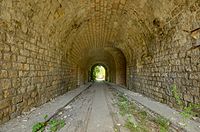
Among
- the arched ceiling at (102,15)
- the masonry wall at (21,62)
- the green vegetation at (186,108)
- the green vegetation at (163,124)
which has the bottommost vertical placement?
the green vegetation at (163,124)

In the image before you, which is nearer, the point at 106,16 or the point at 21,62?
the point at 21,62

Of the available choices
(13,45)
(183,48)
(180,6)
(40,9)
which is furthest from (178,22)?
(13,45)

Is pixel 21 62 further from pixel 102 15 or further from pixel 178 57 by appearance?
pixel 102 15

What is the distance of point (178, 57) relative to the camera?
474cm

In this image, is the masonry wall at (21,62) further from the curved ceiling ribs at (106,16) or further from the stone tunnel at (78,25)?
the curved ceiling ribs at (106,16)

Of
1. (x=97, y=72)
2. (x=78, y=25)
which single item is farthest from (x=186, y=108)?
(x=97, y=72)

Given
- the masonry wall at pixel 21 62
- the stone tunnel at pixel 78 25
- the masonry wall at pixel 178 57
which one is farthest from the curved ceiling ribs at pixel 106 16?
the masonry wall at pixel 21 62

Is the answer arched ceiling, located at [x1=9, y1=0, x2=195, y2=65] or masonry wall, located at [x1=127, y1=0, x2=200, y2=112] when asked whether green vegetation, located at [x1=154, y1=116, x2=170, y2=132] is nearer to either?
masonry wall, located at [x1=127, y1=0, x2=200, y2=112]

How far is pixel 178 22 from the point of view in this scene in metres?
4.60

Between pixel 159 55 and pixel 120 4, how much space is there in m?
2.61

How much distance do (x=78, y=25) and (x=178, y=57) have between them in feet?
17.7

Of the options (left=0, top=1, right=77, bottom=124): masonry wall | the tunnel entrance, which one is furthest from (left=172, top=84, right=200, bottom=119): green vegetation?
the tunnel entrance

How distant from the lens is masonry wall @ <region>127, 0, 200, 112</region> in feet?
13.0

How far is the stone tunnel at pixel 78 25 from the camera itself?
12.0ft
